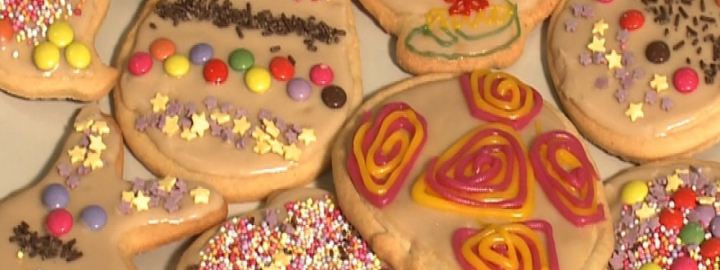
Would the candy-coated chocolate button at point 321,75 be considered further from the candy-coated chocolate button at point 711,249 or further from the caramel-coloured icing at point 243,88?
the candy-coated chocolate button at point 711,249

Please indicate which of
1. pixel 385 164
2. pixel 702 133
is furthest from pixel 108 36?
pixel 702 133

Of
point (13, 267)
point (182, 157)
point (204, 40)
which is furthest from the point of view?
point (204, 40)

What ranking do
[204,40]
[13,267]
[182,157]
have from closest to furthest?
[13,267]
[182,157]
[204,40]

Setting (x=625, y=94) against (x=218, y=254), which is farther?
(x=625, y=94)

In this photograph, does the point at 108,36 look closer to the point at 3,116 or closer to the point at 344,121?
the point at 3,116

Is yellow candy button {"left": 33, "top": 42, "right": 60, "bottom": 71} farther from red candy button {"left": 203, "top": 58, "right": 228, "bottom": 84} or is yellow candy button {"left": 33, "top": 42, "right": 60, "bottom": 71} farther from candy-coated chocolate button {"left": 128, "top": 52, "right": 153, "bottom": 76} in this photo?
red candy button {"left": 203, "top": 58, "right": 228, "bottom": 84}

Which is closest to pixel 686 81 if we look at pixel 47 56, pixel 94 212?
pixel 94 212

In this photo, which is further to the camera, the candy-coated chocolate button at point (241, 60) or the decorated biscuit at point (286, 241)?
the candy-coated chocolate button at point (241, 60)

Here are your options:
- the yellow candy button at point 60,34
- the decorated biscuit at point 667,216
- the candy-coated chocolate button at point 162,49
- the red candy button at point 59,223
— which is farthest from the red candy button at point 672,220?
the yellow candy button at point 60,34
